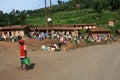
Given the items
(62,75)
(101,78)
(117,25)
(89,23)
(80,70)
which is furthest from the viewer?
(89,23)

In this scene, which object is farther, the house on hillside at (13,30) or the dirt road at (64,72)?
the house on hillside at (13,30)

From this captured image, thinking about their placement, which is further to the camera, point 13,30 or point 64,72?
point 13,30

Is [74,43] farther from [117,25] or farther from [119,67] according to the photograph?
[117,25]

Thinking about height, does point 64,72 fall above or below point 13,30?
above

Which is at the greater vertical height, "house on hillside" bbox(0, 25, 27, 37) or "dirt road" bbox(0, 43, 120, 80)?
"dirt road" bbox(0, 43, 120, 80)

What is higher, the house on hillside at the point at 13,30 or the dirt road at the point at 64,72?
the dirt road at the point at 64,72

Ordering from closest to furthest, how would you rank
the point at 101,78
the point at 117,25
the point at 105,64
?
the point at 101,78 → the point at 105,64 → the point at 117,25

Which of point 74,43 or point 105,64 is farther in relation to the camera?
point 74,43

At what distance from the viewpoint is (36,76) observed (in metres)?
16.8

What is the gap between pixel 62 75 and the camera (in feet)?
54.8

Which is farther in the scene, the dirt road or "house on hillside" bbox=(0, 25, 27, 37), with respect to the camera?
"house on hillside" bbox=(0, 25, 27, 37)

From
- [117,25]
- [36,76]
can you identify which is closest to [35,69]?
[36,76]

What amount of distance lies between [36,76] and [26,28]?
4742cm

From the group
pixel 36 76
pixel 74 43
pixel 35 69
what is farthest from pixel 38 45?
pixel 36 76
